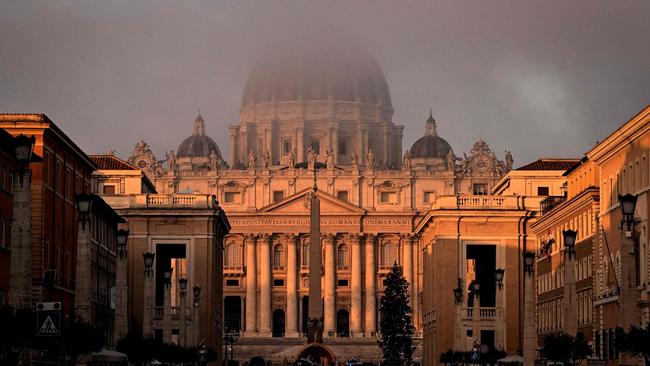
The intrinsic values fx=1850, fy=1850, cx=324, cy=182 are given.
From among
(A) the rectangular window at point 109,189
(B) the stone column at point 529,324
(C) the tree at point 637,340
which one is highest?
(A) the rectangular window at point 109,189

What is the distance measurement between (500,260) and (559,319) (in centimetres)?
2323

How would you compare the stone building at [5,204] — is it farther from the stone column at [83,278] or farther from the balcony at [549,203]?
the balcony at [549,203]

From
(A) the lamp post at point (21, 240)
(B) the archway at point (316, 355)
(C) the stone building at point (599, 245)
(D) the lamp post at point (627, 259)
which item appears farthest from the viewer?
(B) the archway at point (316, 355)

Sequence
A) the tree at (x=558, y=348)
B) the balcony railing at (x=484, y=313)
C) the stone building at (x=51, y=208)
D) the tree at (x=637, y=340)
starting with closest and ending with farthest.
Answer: the tree at (x=637, y=340), the tree at (x=558, y=348), the stone building at (x=51, y=208), the balcony railing at (x=484, y=313)

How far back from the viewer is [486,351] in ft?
291

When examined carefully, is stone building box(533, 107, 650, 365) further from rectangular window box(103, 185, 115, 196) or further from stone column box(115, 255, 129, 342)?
rectangular window box(103, 185, 115, 196)

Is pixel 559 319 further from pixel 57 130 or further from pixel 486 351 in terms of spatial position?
pixel 57 130

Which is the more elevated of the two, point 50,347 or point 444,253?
point 444,253

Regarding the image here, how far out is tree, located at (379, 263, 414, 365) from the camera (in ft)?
552

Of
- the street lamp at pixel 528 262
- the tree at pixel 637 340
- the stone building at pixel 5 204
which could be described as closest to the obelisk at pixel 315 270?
the street lamp at pixel 528 262

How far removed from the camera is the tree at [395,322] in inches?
6624

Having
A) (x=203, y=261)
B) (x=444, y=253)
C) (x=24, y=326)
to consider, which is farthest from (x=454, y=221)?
(x=24, y=326)

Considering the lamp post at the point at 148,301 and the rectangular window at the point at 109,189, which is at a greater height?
the rectangular window at the point at 109,189

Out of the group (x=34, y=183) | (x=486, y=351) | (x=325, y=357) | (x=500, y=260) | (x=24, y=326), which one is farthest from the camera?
(x=325, y=357)
